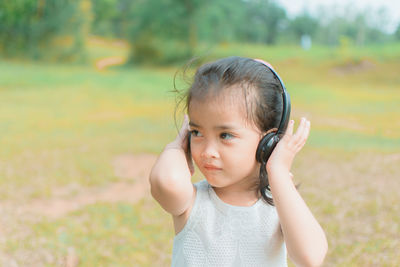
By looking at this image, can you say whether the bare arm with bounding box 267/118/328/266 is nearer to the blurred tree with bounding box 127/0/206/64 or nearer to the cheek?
the cheek

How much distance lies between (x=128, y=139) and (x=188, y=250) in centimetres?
559

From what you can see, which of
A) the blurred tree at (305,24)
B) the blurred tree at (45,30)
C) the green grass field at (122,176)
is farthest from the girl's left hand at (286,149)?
the blurred tree at (305,24)

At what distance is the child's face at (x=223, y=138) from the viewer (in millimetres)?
1340

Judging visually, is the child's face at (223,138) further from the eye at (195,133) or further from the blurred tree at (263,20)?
the blurred tree at (263,20)

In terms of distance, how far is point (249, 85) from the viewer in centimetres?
136

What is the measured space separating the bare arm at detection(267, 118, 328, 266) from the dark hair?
0.36ft

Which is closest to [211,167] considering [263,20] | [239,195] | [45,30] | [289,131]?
[239,195]

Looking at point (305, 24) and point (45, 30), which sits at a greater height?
point (45, 30)

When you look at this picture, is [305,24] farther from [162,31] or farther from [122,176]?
[122,176]

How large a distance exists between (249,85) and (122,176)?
3794 mm

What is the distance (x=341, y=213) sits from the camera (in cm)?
366

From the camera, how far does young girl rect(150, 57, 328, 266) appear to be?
132 cm

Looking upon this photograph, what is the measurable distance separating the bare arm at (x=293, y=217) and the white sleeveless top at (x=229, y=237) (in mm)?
88

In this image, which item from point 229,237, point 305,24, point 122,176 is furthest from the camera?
point 305,24
